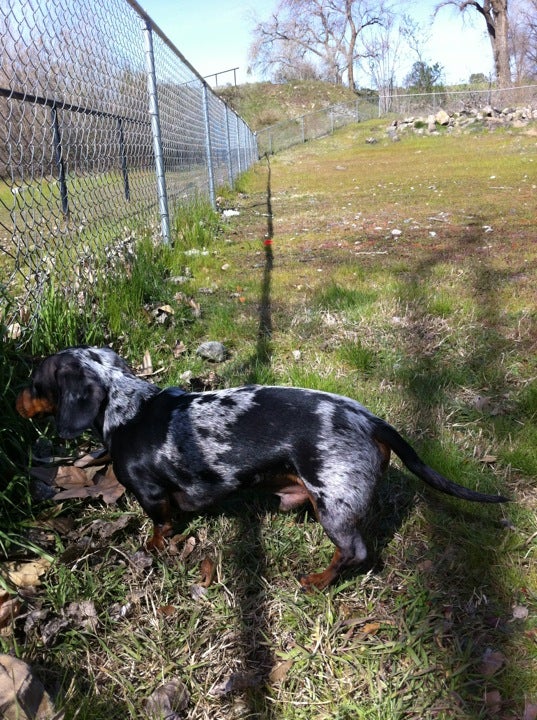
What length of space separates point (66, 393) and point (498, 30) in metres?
42.5

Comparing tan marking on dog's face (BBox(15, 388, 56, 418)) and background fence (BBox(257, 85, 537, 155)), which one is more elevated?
background fence (BBox(257, 85, 537, 155))

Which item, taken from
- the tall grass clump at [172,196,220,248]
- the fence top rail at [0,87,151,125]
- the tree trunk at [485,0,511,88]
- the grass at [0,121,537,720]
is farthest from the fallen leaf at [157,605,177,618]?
the tree trunk at [485,0,511,88]

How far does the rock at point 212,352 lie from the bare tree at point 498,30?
3686cm

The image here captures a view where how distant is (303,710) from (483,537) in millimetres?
1023

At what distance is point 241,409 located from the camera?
2.31 metres

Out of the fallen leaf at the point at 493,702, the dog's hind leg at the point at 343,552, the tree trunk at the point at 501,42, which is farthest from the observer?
the tree trunk at the point at 501,42

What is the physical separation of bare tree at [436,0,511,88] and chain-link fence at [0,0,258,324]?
3484 centimetres

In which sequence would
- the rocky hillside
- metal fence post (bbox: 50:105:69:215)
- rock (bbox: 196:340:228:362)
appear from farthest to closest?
1. the rocky hillside
2. rock (bbox: 196:340:228:362)
3. metal fence post (bbox: 50:105:69:215)

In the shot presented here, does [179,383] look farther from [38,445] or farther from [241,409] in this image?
[241,409]

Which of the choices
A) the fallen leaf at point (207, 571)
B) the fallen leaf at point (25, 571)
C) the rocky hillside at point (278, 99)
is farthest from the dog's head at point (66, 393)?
the rocky hillside at point (278, 99)

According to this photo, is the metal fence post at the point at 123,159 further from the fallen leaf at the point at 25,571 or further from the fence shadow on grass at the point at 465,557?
the fallen leaf at the point at 25,571

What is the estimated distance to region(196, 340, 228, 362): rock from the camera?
3865 mm

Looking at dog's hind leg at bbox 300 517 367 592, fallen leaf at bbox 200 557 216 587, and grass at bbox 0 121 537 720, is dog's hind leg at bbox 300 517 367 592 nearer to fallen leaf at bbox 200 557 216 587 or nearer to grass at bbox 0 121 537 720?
grass at bbox 0 121 537 720

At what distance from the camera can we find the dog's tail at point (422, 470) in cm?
203
